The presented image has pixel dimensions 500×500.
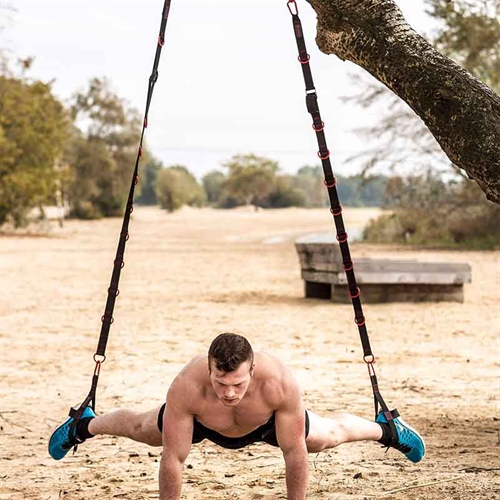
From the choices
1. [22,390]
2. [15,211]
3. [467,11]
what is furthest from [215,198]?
[22,390]

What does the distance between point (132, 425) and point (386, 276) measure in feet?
30.7

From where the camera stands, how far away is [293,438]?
4281 millimetres

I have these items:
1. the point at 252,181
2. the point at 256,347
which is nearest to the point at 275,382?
the point at 256,347

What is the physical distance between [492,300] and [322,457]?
9.90 m

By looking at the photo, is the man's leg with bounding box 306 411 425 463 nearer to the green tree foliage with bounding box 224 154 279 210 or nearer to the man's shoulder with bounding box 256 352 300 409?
the man's shoulder with bounding box 256 352 300 409

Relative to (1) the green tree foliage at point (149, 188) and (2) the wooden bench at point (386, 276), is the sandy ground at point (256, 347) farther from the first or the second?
(1) the green tree foliage at point (149, 188)

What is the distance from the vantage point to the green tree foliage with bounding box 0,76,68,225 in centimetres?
3400

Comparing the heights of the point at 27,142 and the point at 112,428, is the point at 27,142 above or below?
above

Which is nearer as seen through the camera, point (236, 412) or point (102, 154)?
point (236, 412)

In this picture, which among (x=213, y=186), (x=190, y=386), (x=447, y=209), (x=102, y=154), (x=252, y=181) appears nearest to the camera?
(x=190, y=386)

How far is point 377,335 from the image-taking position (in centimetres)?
1145

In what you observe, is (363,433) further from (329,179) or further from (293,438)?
(329,179)

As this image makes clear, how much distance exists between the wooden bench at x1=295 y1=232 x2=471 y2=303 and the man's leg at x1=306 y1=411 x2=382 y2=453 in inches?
340

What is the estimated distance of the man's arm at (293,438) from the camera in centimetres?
423
